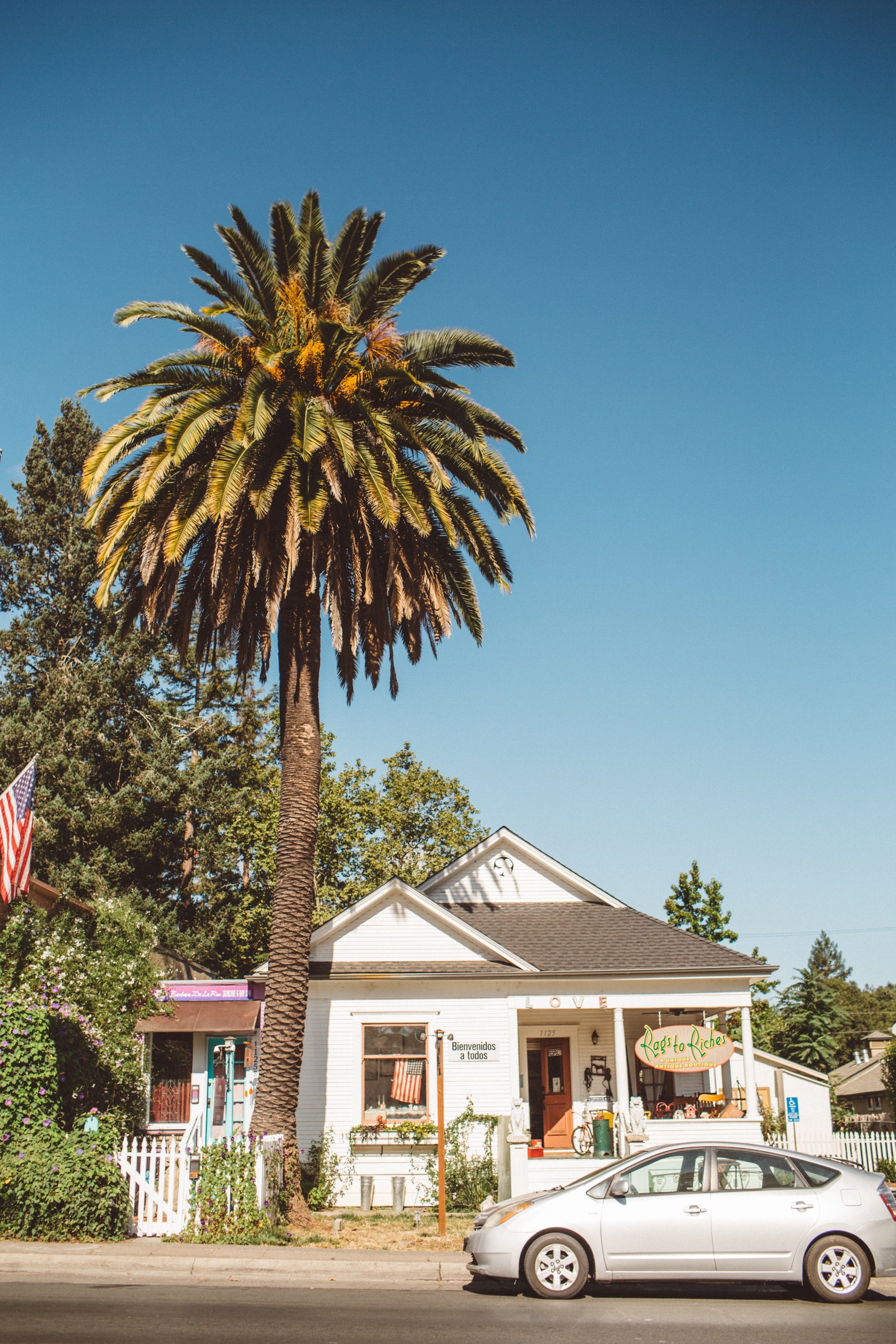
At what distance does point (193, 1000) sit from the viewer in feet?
70.2

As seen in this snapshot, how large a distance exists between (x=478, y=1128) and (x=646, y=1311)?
32.2 feet

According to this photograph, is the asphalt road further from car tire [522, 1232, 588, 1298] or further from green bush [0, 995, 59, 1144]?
green bush [0, 995, 59, 1144]

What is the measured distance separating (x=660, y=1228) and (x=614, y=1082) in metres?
12.3

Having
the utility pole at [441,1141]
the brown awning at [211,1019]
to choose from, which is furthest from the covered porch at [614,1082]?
the brown awning at [211,1019]

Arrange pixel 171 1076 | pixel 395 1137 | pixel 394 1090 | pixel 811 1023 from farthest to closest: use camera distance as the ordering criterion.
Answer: pixel 811 1023 → pixel 171 1076 → pixel 394 1090 → pixel 395 1137

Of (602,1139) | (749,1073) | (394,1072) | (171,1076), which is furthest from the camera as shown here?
(171,1076)

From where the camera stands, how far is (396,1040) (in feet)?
66.2

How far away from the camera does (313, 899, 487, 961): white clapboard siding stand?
21078mm

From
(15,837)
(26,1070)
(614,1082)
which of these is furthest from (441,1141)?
(614,1082)

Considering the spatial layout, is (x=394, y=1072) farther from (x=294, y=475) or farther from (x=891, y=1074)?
(x=891, y=1074)

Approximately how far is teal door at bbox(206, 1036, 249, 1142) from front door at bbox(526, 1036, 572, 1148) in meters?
6.01

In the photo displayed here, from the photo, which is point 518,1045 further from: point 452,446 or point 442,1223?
point 452,446

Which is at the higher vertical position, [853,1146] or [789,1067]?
[789,1067]

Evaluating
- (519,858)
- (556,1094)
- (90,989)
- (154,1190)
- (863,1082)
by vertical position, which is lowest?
(863,1082)
